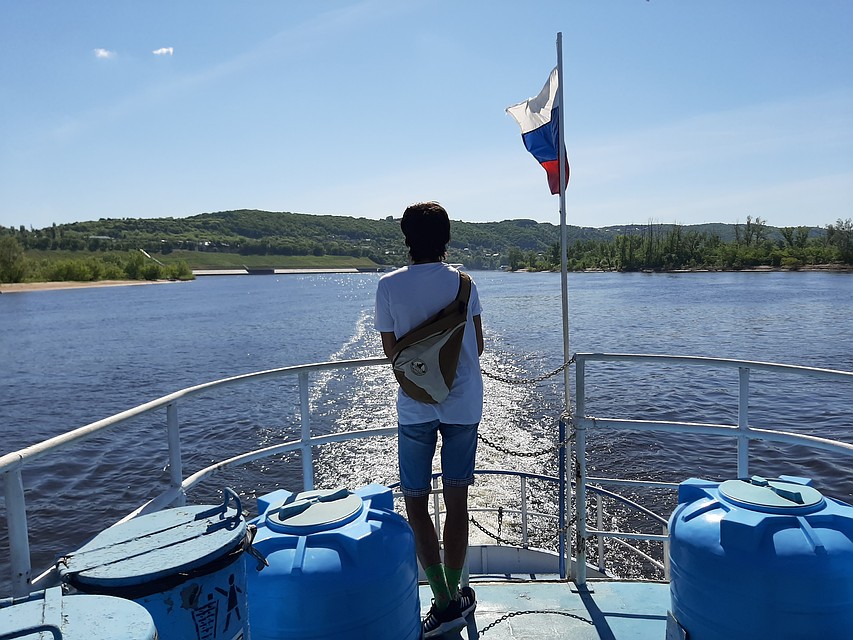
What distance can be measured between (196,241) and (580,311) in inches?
6517

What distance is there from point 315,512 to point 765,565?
1605 mm

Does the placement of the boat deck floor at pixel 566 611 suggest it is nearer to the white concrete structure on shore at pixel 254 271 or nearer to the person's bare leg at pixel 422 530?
the person's bare leg at pixel 422 530

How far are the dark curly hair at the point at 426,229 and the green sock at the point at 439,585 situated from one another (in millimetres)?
1423

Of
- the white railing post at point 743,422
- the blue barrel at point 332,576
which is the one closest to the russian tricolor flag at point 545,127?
the white railing post at point 743,422

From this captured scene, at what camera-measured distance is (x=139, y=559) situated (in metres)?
1.73

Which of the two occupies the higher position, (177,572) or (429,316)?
(429,316)

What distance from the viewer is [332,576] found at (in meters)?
2.05

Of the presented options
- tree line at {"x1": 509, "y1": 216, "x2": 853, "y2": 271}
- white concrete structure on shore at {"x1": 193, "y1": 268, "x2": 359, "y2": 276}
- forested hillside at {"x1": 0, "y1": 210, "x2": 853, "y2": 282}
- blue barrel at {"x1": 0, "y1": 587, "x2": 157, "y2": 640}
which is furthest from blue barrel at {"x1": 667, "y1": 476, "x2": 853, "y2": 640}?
white concrete structure on shore at {"x1": 193, "y1": 268, "x2": 359, "y2": 276}

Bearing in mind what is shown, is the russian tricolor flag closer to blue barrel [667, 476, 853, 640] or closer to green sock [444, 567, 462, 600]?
blue barrel [667, 476, 853, 640]

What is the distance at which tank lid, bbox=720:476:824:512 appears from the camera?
219 centimetres

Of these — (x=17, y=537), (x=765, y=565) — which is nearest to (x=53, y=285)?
(x=17, y=537)

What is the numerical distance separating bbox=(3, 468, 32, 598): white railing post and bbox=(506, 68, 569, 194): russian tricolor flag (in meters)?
3.18

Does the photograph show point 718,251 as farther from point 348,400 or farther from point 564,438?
point 564,438

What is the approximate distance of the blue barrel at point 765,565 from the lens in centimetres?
204
